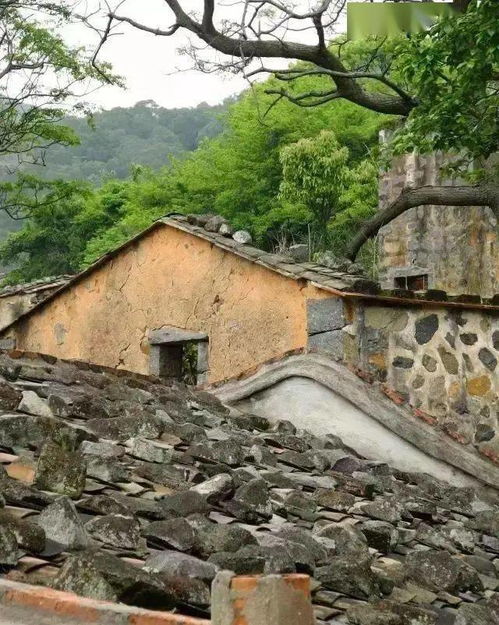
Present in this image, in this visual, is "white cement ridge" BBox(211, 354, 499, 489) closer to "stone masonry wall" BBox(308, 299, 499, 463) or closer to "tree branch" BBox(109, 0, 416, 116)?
"stone masonry wall" BBox(308, 299, 499, 463)

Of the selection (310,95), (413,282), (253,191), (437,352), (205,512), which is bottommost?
(205,512)

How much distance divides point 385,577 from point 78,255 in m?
31.7

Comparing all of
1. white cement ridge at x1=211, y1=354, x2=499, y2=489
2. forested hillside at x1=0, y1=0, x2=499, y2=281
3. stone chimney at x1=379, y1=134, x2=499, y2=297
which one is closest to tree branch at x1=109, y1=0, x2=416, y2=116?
forested hillside at x1=0, y1=0, x2=499, y2=281

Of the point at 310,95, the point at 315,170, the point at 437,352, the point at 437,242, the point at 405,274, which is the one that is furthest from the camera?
the point at 315,170

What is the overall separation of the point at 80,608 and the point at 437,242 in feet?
55.5

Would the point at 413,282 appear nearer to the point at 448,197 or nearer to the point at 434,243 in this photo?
the point at 434,243

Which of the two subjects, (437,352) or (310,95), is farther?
(310,95)

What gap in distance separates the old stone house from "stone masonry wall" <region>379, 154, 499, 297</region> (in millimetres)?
8900

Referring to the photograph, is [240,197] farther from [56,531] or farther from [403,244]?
[56,531]

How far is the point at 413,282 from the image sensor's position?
61.0 feet

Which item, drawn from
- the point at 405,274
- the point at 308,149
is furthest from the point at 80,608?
the point at 308,149

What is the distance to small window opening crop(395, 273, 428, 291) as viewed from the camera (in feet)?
60.1

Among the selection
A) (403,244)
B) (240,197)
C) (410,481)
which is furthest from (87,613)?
(240,197)

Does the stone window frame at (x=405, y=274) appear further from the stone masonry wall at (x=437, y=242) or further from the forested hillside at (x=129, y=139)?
the forested hillside at (x=129, y=139)
